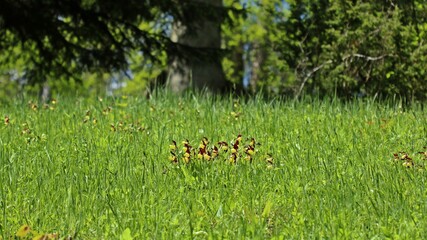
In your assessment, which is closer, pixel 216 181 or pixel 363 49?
pixel 216 181

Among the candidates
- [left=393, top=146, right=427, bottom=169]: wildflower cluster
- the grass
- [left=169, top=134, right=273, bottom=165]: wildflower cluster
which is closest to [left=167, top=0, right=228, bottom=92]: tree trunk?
the grass

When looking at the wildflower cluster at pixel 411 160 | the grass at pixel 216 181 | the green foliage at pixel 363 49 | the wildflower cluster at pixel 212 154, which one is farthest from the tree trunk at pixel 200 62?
the wildflower cluster at pixel 411 160

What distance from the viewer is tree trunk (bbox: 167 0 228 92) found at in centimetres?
1134

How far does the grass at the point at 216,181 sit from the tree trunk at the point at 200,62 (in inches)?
194

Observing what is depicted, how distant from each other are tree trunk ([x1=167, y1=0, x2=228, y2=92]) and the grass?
16.2ft

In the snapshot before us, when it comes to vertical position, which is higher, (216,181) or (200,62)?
(200,62)

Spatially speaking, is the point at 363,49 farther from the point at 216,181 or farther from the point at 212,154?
the point at 216,181

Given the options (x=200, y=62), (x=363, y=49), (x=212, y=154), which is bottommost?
(x=212, y=154)

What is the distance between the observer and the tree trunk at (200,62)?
11.3 meters

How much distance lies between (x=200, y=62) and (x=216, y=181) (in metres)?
7.34

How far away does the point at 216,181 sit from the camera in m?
4.39

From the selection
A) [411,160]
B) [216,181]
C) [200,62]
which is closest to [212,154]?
[216,181]

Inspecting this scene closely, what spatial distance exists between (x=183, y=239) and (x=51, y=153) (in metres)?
2.13

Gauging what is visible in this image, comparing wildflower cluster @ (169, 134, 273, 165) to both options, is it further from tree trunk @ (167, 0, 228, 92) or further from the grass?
tree trunk @ (167, 0, 228, 92)
